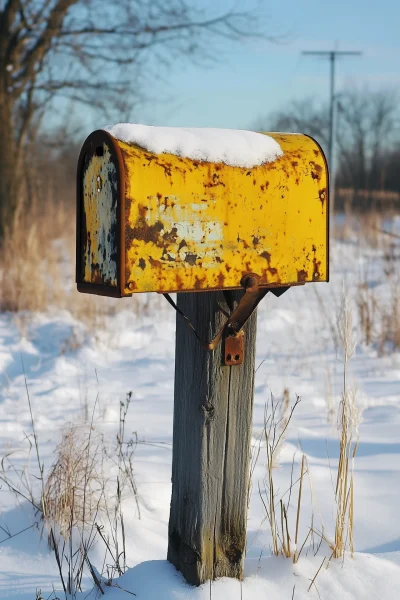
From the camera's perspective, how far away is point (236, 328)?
1.61m

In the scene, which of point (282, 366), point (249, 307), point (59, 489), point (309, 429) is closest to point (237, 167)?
point (249, 307)

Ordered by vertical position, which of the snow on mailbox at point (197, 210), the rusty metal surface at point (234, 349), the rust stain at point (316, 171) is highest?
the rust stain at point (316, 171)

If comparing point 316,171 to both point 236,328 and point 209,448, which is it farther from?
point 209,448

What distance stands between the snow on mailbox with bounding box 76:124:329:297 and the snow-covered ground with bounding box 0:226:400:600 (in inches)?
22.1

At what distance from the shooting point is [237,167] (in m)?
1.45

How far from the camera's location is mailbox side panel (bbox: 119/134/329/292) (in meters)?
1.34

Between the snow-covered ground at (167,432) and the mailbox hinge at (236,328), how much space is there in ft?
1.36

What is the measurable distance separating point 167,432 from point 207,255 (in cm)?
188

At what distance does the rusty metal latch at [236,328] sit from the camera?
1542mm

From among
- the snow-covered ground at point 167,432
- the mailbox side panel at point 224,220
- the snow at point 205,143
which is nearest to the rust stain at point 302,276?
the mailbox side panel at point 224,220

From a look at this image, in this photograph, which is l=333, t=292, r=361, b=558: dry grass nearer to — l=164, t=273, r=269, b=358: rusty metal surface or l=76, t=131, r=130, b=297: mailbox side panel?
l=164, t=273, r=269, b=358: rusty metal surface

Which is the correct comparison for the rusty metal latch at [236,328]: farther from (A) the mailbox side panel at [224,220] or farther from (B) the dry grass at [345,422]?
(B) the dry grass at [345,422]

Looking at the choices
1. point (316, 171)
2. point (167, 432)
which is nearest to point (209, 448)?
point (316, 171)

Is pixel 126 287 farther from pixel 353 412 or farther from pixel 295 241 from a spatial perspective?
pixel 353 412
